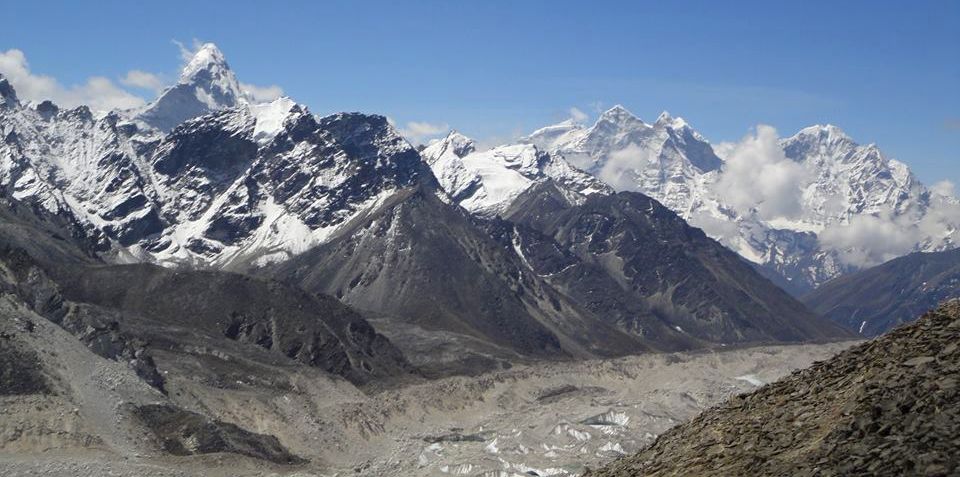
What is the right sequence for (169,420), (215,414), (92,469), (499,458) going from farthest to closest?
1. (215,414)
2. (499,458)
3. (169,420)
4. (92,469)

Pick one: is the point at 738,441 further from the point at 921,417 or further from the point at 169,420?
the point at 169,420

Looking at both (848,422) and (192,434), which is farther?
(192,434)

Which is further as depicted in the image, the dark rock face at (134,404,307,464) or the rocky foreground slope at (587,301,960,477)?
the dark rock face at (134,404,307,464)

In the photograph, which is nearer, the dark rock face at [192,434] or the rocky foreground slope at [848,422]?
the rocky foreground slope at [848,422]

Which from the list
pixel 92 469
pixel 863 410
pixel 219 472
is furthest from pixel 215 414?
pixel 863 410
